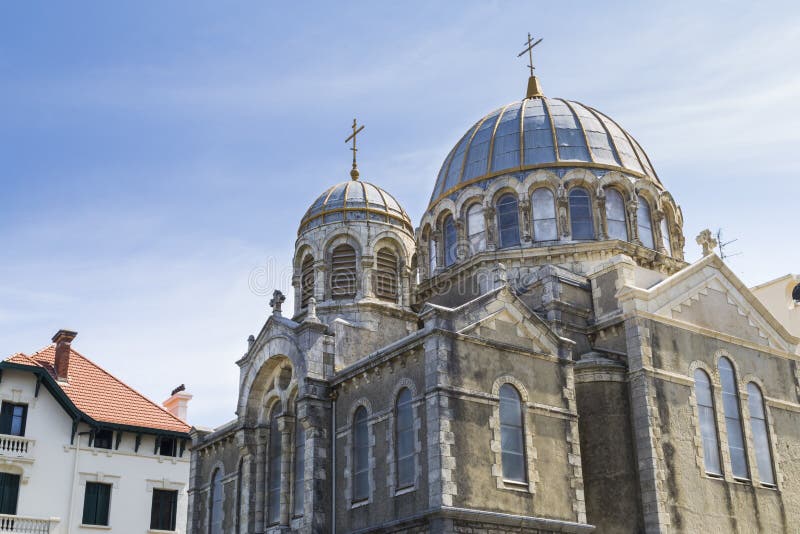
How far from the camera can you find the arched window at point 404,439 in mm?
20458

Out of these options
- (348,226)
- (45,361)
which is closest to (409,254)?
(348,226)

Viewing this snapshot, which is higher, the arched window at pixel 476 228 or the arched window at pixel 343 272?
the arched window at pixel 476 228

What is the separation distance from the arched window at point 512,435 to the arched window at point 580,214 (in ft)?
28.9

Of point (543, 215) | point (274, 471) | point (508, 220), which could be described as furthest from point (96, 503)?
point (543, 215)

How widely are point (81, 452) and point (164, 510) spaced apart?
3703mm

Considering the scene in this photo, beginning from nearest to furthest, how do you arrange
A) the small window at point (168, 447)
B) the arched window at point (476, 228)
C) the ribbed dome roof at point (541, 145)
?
the arched window at point (476, 228), the ribbed dome roof at point (541, 145), the small window at point (168, 447)

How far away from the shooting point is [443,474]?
1894cm

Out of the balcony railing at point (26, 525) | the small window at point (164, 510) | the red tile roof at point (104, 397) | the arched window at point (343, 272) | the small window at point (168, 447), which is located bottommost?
the balcony railing at point (26, 525)

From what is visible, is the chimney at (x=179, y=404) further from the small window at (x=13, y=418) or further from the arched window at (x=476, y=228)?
the arched window at (x=476, y=228)

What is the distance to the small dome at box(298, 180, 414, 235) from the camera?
2923 centimetres

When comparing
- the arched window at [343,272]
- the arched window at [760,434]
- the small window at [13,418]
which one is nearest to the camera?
the arched window at [760,434]

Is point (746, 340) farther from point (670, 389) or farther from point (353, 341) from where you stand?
point (353, 341)

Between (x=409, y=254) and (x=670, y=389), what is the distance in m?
10.1

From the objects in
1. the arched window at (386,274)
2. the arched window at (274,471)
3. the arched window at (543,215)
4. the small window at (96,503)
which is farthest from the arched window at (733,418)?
the small window at (96,503)
